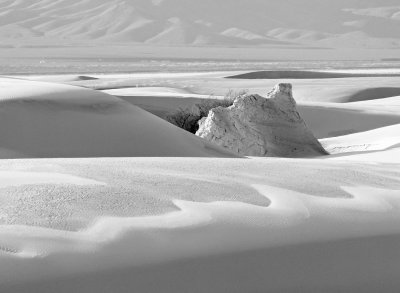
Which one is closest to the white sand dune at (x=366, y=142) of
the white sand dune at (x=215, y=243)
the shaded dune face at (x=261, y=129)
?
the shaded dune face at (x=261, y=129)

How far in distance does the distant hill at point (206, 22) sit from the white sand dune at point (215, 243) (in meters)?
89.1

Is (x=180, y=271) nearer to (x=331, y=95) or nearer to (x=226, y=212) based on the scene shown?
(x=226, y=212)

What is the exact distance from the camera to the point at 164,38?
10844 centimetres

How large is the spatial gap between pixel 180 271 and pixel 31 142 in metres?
2.50

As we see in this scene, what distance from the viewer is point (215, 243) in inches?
83.0

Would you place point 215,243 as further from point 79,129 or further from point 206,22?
point 206,22

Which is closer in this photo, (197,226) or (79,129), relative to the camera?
(197,226)

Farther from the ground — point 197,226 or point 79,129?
point 197,226

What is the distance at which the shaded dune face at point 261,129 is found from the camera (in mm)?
8516

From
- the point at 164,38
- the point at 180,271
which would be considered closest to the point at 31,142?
the point at 180,271

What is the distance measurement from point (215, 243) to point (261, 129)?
6.60m

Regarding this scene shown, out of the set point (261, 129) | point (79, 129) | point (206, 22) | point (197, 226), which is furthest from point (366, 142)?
point (206, 22)

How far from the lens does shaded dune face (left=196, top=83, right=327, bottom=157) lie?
8516mm

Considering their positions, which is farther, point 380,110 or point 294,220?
point 380,110
